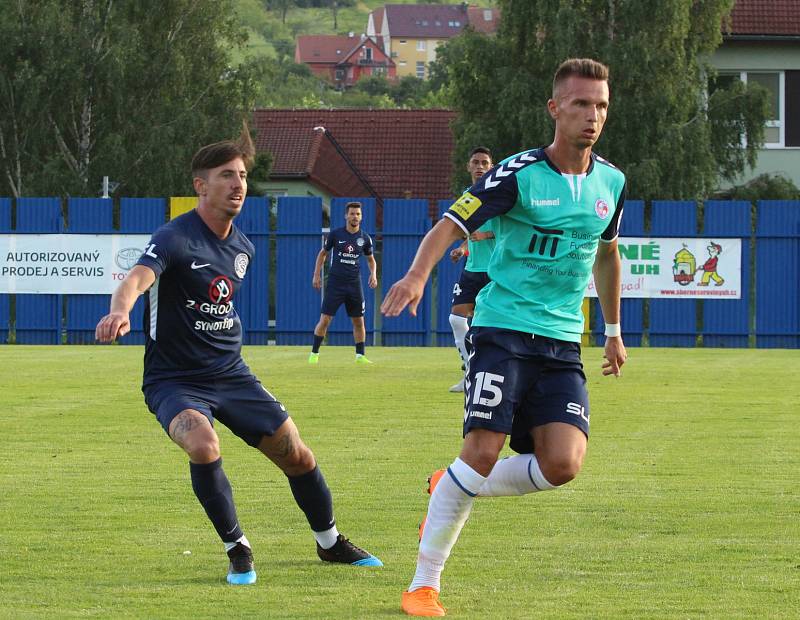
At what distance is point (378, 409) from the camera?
46.6 ft

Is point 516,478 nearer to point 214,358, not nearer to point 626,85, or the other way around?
point 214,358

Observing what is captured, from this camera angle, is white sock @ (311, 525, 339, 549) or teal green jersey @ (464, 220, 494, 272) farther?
teal green jersey @ (464, 220, 494, 272)

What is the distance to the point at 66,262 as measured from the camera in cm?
2809

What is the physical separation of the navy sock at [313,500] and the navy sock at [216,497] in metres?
0.47

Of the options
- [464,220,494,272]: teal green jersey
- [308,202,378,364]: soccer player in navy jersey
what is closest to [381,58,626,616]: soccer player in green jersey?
[464,220,494,272]: teal green jersey

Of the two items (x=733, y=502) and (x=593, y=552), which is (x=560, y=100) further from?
(x=733, y=502)

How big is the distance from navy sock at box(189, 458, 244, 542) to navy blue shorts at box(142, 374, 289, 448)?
0.85ft

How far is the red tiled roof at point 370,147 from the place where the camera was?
5344 cm

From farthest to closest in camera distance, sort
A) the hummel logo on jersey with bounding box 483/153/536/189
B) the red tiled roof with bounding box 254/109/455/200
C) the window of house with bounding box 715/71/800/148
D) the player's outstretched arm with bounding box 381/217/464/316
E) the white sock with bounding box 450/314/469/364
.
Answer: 1. the red tiled roof with bounding box 254/109/455/200
2. the window of house with bounding box 715/71/800/148
3. the white sock with bounding box 450/314/469/364
4. the hummel logo on jersey with bounding box 483/153/536/189
5. the player's outstretched arm with bounding box 381/217/464/316

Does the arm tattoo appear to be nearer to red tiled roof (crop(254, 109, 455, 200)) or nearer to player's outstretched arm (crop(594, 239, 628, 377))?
player's outstretched arm (crop(594, 239, 628, 377))

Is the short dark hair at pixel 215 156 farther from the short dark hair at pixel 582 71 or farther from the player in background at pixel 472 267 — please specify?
the player in background at pixel 472 267

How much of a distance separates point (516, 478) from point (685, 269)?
21.9 meters

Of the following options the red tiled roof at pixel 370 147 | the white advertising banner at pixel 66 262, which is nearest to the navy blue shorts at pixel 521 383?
the white advertising banner at pixel 66 262

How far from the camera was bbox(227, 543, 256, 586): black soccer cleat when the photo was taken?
20.9 feet
